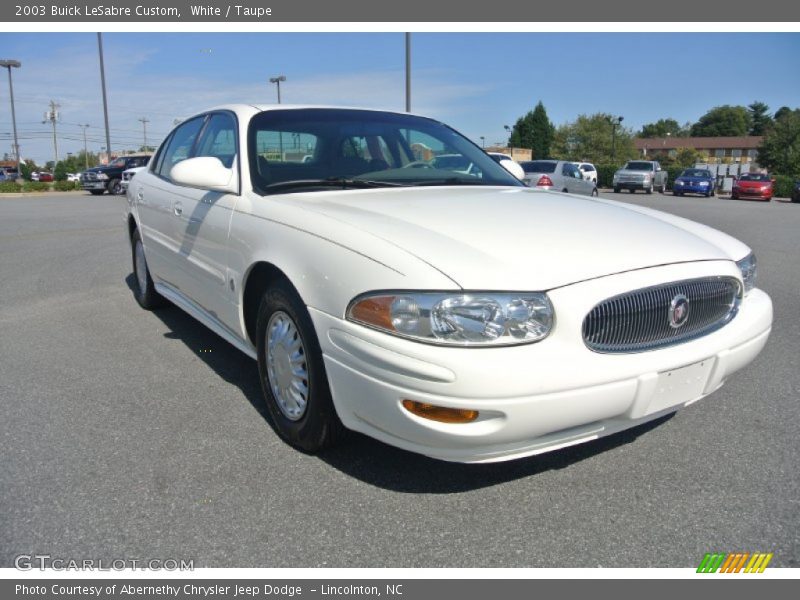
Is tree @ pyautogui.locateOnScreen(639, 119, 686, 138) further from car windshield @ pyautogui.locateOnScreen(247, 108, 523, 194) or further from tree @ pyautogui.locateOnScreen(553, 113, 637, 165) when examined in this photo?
car windshield @ pyautogui.locateOnScreen(247, 108, 523, 194)

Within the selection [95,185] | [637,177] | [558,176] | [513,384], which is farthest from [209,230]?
[637,177]

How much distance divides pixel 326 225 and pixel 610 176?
47.6m

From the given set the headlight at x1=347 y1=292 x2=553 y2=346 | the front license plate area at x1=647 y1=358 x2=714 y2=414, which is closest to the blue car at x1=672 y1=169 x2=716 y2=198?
the front license plate area at x1=647 y1=358 x2=714 y2=414

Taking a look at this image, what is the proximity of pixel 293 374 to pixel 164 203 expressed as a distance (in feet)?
7.41

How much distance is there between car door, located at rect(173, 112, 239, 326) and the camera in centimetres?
348

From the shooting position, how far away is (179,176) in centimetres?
348

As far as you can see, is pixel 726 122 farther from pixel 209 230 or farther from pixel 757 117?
pixel 209 230

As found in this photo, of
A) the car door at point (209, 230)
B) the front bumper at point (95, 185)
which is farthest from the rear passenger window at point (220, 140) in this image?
the front bumper at point (95, 185)

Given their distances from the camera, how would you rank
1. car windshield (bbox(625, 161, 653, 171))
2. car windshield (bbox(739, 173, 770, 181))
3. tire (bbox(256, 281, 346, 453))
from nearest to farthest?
tire (bbox(256, 281, 346, 453)) < car windshield (bbox(739, 173, 770, 181)) < car windshield (bbox(625, 161, 653, 171))

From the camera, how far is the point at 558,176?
2041 cm

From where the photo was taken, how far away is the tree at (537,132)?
8556cm

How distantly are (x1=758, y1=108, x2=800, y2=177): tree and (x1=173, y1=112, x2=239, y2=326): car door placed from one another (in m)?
61.4

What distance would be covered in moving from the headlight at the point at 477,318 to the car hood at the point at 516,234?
0.16ft

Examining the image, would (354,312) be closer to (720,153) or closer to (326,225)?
(326,225)
